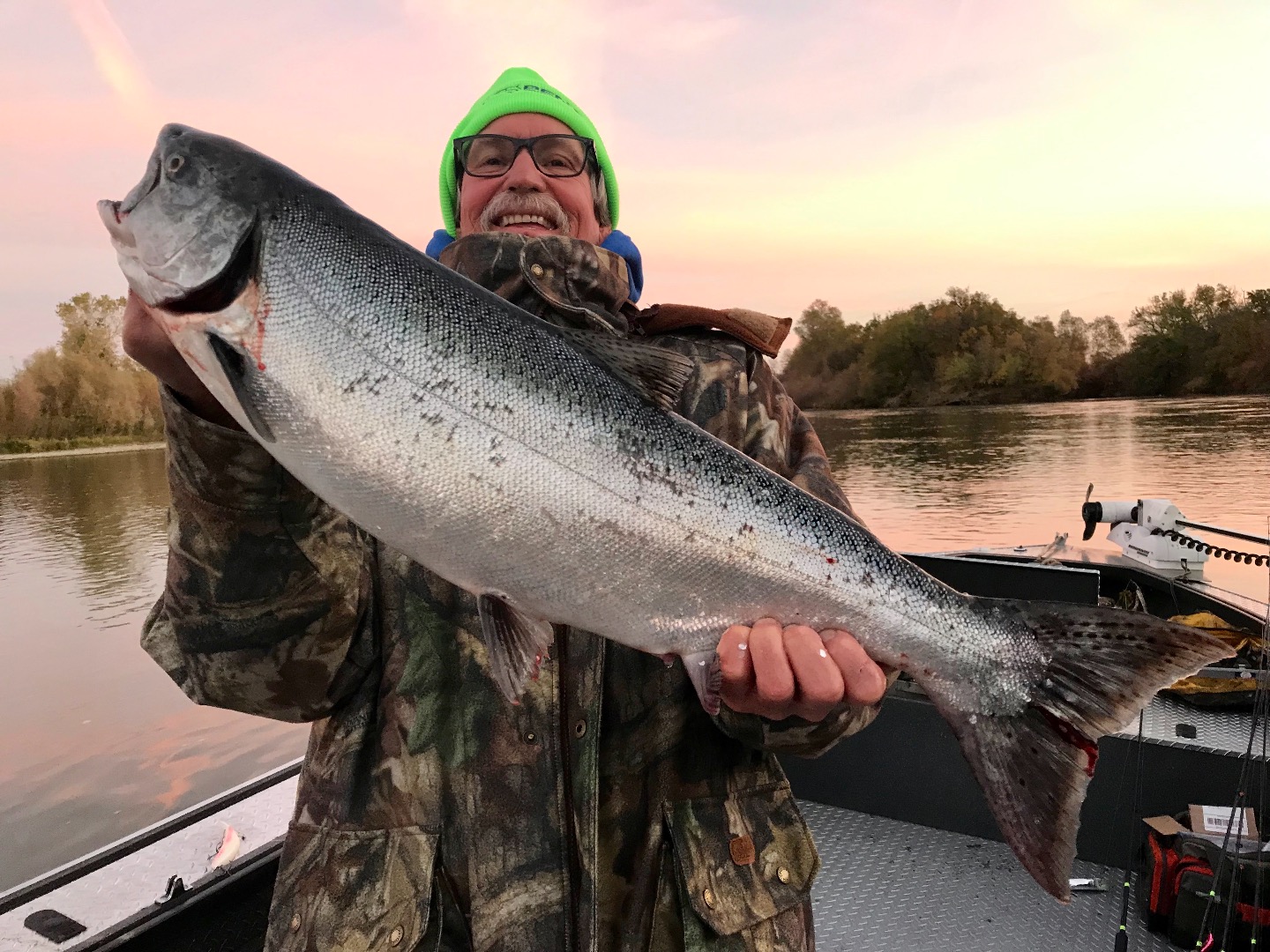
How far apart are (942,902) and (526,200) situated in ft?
12.6

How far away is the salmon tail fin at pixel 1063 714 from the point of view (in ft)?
6.43

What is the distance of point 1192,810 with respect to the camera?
3848 millimetres

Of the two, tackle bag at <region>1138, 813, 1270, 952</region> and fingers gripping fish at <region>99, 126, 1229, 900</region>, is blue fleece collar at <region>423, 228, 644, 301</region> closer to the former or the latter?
fingers gripping fish at <region>99, 126, 1229, 900</region>

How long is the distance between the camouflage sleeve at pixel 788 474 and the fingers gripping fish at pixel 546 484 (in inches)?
7.3

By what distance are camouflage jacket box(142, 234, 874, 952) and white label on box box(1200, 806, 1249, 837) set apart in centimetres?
255

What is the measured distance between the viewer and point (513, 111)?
314cm

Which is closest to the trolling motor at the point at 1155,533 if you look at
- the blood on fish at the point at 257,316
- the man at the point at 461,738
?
the man at the point at 461,738

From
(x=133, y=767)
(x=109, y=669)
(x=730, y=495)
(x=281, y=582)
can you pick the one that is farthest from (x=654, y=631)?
(x=109, y=669)

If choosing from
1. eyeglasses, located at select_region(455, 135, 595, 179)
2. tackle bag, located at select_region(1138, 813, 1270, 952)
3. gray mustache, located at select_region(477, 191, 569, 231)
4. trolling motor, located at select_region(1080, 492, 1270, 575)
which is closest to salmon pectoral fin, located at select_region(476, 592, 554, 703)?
gray mustache, located at select_region(477, 191, 569, 231)

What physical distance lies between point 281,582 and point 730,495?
1.07 m

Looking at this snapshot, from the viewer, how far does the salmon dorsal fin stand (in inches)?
80.7

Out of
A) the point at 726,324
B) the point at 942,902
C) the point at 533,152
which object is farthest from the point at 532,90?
the point at 942,902

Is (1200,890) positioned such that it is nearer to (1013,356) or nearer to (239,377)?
(239,377)

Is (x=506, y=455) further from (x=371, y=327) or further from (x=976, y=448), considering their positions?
(x=976, y=448)
